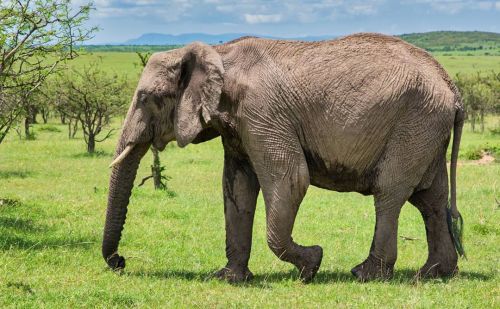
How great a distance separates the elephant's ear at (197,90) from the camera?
839 centimetres

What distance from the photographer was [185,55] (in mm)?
8656

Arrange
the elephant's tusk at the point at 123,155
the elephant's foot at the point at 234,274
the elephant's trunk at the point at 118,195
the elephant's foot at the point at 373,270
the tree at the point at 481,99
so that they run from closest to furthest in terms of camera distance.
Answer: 1. the elephant's tusk at the point at 123,155
2. the elephant's trunk at the point at 118,195
3. the elephant's foot at the point at 373,270
4. the elephant's foot at the point at 234,274
5. the tree at the point at 481,99

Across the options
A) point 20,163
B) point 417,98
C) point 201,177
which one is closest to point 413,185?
point 417,98

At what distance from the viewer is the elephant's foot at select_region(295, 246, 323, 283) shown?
28.7 feet

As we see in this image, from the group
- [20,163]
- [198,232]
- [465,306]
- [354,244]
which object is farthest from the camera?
[20,163]

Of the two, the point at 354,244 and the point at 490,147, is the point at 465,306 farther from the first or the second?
the point at 490,147

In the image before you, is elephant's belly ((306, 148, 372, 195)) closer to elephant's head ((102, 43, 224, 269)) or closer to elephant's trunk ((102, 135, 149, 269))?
elephant's head ((102, 43, 224, 269))

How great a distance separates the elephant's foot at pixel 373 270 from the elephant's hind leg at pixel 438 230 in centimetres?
79

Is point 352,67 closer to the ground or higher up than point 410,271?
higher up

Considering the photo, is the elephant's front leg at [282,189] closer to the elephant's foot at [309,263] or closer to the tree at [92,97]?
the elephant's foot at [309,263]

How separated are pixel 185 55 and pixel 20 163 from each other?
19.7 m

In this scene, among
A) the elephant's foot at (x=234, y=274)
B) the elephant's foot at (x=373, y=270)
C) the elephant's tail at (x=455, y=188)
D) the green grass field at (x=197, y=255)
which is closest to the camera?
the green grass field at (x=197, y=255)

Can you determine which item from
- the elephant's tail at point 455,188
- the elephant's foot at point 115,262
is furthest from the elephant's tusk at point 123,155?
the elephant's tail at point 455,188

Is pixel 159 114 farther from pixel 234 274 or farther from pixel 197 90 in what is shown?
pixel 234 274
